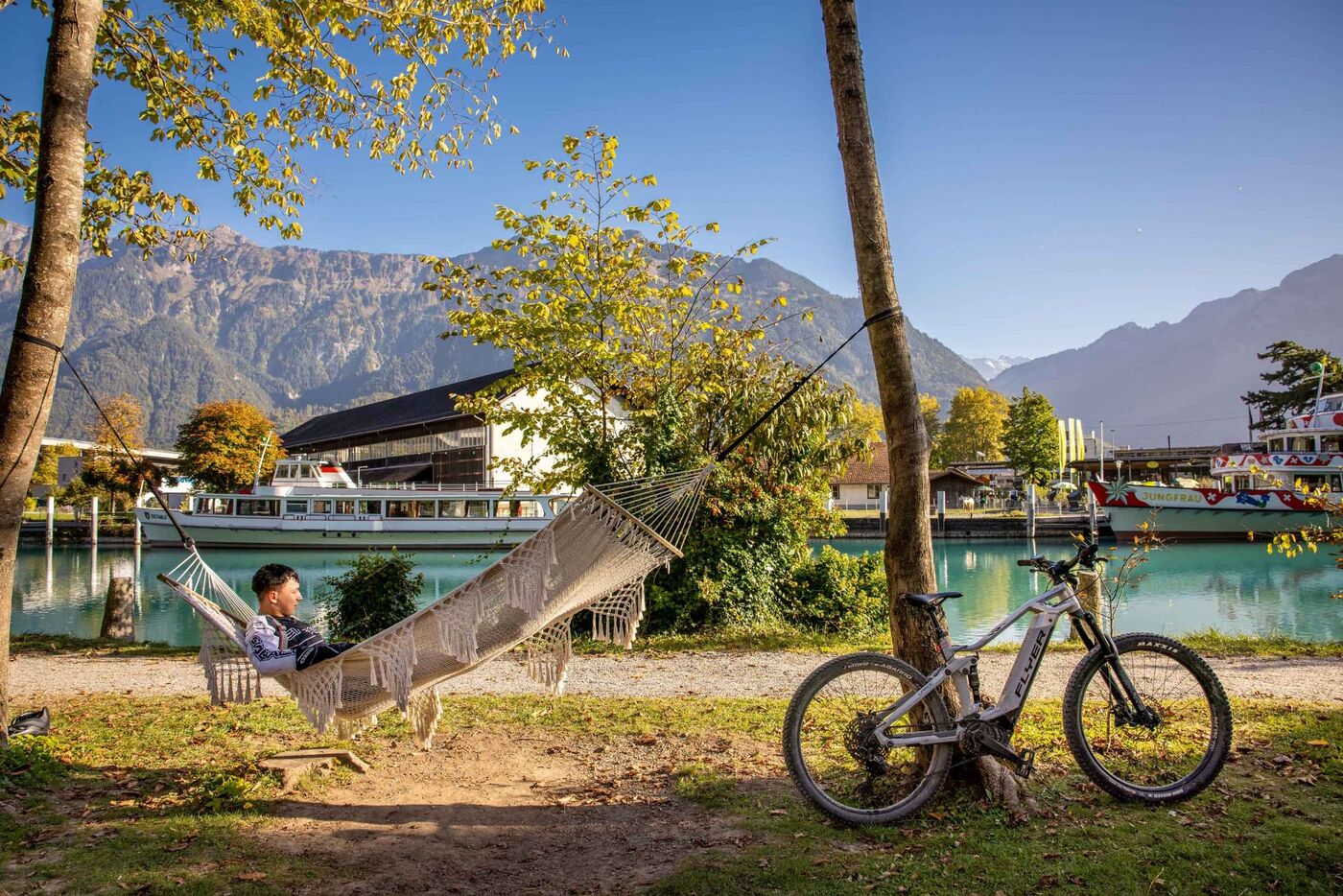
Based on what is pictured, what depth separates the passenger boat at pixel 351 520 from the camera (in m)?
30.5

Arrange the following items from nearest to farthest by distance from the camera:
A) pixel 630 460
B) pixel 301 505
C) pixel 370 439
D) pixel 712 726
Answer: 1. pixel 712 726
2. pixel 630 460
3. pixel 301 505
4. pixel 370 439

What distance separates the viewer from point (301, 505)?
103ft

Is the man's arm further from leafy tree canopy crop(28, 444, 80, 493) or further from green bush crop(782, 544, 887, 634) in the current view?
leafy tree canopy crop(28, 444, 80, 493)

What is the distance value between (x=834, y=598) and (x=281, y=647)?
23.2 ft

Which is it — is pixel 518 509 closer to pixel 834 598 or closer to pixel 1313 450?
pixel 834 598

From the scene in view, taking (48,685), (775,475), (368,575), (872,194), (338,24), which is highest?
(338,24)

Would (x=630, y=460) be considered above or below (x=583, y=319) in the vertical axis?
below

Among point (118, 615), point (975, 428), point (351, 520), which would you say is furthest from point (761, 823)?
point (975, 428)

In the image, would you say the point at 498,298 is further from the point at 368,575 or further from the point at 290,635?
the point at 290,635

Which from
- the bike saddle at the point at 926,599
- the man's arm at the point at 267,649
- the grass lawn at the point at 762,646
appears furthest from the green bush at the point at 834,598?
the man's arm at the point at 267,649

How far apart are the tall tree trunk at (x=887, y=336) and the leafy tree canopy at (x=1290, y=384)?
47.9m

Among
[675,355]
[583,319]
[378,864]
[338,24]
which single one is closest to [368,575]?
[583,319]

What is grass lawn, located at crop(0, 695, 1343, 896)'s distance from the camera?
2562mm

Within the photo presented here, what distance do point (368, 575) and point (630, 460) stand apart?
9.53 feet
